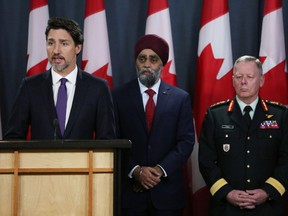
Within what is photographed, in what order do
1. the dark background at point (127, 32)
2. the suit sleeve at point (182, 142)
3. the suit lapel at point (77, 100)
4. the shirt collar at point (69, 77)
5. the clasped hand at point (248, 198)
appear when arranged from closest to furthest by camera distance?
1. the suit lapel at point (77, 100)
2. the shirt collar at point (69, 77)
3. the clasped hand at point (248, 198)
4. the suit sleeve at point (182, 142)
5. the dark background at point (127, 32)

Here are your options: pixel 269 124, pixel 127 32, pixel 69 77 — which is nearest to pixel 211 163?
pixel 269 124

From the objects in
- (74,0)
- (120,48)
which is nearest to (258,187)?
(120,48)

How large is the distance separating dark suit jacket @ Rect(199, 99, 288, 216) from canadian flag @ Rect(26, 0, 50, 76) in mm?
1355

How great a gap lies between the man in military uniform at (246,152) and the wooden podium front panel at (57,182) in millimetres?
1156

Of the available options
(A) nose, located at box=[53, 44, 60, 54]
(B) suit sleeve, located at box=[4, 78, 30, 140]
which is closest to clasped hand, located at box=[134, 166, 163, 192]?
(B) suit sleeve, located at box=[4, 78, 30, 140]

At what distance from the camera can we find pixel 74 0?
4.36 m

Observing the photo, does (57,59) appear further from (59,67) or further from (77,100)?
(77,100)

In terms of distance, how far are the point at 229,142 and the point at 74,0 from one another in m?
1.78

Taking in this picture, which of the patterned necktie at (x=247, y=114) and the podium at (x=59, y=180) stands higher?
the patterned necktie at (x=247, y=114)

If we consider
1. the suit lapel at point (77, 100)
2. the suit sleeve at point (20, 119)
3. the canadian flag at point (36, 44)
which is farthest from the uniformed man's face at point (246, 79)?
the canadian flag at point (36, 44)

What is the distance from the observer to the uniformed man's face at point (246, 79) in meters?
3.39

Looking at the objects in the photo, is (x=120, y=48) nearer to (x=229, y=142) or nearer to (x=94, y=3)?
(x=94, y=3)

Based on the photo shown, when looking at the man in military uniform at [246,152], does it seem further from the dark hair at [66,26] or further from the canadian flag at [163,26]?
the dark hair at [66,26]

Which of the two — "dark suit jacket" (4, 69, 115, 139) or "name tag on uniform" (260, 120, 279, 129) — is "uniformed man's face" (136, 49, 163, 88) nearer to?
"dark suit jacket" (4, 69, 115, 139)
